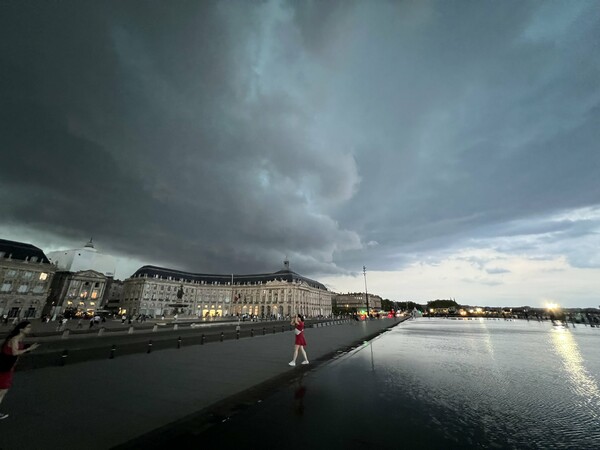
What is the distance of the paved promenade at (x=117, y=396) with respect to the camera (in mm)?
5617

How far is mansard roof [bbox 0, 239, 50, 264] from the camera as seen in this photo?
8525 cm

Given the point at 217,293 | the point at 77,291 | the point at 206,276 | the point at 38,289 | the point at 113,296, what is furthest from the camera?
the point at 206,276

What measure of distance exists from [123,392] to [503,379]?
14.5 m

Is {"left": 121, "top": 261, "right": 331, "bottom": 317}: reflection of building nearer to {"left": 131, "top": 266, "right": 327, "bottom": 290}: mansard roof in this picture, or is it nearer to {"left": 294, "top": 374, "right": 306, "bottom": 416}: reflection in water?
{"left": 131, "top": 266, "right": 327, "bottom": 290}: mansard roof

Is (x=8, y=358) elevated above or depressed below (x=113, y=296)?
below

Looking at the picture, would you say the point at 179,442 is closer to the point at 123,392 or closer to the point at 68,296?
the point at 123,392

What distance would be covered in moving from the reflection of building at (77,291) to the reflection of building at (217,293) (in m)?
21.1

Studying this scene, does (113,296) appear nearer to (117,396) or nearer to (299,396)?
(117,396)

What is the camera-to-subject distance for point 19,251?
8912cm

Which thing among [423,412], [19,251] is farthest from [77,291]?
[423,412]

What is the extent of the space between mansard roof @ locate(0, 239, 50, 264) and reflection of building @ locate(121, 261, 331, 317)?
4251cm

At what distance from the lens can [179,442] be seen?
5.26 m

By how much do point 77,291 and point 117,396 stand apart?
128 metres

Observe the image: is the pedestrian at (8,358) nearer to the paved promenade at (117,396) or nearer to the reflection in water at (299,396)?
the paved promenade at (117,396)
